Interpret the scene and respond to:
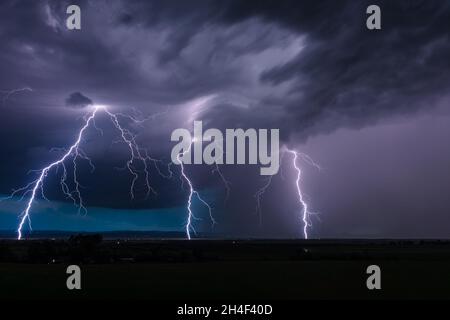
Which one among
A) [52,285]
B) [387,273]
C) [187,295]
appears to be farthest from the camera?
[387,273]

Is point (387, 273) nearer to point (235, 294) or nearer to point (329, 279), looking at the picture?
point (329, 279)

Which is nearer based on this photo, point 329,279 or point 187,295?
point 187,295

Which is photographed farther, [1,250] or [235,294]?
[1,250]

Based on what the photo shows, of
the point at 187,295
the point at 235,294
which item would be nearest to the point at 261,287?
the point at 235,294

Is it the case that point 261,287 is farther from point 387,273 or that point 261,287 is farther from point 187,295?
point 387,273

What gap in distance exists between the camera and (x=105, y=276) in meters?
Answer: 18.3
